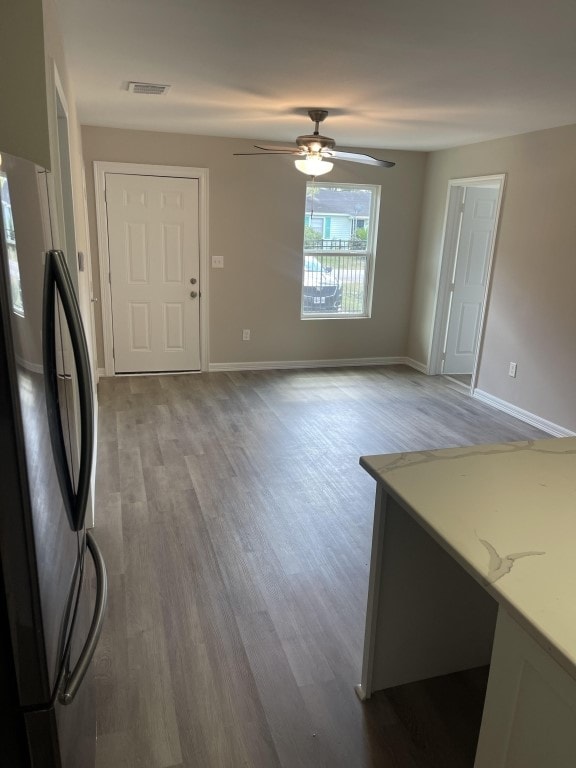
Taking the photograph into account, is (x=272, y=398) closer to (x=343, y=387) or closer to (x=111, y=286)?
(x=343, y=387)

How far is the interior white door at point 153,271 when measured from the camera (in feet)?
17.6

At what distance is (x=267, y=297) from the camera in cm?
600

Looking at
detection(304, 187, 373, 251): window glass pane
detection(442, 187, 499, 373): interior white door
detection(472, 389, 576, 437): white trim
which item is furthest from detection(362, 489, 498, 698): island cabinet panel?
detection(304, 187, 373, 251): window glass pane

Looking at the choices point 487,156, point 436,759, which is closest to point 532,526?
point 436,759

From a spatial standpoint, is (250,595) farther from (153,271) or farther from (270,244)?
(270,244)

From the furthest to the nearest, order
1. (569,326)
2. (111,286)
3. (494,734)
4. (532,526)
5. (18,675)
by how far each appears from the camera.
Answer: (111,286) → (569,326) → (532,526) → (494,734) → (18,675)

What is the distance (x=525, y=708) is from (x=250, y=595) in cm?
146

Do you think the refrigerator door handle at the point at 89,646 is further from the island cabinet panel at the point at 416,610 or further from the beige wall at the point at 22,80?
the beige wall at the point at 22,80

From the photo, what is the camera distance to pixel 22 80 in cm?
180

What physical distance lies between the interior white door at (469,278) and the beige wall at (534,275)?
0.48 metres

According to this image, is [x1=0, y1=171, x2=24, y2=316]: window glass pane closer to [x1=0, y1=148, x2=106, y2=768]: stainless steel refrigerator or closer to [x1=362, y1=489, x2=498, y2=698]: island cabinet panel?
[x1=0, y1=148, x2=106, y2=768]: stainless steel refrigerator

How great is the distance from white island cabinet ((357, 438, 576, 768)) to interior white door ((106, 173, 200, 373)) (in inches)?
172

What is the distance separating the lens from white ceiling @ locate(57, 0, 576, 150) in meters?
2.12

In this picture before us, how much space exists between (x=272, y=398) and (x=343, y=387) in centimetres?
87
